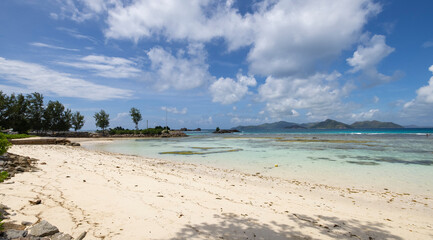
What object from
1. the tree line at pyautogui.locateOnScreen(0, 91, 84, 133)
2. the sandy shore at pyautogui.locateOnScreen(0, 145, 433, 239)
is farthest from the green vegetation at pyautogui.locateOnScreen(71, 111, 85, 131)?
Result: the sandy shore at pyautogui.locateOnScreen(0, 145, 433, 239)

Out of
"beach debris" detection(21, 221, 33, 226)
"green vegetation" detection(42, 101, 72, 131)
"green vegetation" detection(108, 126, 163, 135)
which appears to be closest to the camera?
"beach debris" detection(21, 221, 33, 226)

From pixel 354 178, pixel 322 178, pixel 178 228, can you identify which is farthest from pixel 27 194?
pixel 354 178

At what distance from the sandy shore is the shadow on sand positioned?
0.02 m

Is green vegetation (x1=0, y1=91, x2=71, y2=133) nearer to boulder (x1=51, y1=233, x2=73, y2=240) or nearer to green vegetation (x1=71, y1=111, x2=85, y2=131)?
green vegetation (x1=71, y1=111, x2=85, y2=131)

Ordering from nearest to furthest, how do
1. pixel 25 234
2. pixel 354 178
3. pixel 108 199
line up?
pixel 25 234, pixel 108 199, pixel 354 178

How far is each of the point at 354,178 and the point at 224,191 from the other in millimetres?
8565

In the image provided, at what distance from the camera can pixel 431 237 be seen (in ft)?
16.4

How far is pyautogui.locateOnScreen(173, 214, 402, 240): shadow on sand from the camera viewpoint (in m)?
4.55

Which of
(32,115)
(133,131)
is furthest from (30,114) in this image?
(133,131)

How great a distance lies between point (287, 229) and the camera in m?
4.94

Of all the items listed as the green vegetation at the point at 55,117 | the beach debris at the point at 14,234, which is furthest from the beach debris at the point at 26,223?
the green vegetation at the point at 55,117

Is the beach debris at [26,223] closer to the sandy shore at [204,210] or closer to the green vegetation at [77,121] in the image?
the sandy shore at [204,210]

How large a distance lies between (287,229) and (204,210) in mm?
2290

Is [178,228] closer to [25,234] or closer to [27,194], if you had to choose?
[25,234]
